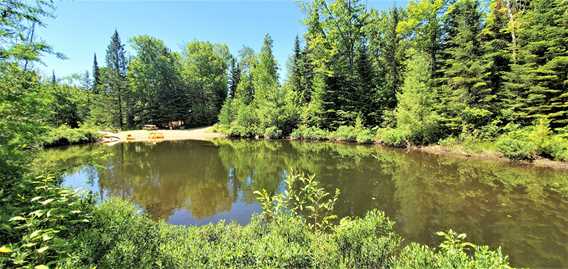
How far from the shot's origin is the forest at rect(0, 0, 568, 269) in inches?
118

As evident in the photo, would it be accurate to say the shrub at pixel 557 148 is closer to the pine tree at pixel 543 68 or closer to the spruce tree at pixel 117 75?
the pine tree at pixel 543 68

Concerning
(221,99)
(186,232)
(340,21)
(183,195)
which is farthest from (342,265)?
(221,99)

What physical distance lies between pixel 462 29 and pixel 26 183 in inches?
887

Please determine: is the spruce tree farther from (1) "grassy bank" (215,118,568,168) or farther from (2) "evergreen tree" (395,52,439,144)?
(2) "evergreen tree" (395,52,439,144)

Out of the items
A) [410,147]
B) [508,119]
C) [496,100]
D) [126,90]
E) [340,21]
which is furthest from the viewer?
[126,90]

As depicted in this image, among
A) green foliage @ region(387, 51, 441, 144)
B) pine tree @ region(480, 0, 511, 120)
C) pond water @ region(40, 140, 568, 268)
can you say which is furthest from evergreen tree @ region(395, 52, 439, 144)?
pond water @ region(40, 140, 568, 268)

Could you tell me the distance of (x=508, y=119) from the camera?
16562mm

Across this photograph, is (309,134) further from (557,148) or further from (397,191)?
(397,191)

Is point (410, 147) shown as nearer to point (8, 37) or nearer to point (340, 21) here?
point (340, 21)

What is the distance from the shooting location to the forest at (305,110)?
3.00 metres

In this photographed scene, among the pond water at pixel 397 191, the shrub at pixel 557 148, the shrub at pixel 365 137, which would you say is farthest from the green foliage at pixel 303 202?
the shrub at pixel 365 137

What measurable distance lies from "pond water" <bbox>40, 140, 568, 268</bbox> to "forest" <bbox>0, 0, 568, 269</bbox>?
3.27ft

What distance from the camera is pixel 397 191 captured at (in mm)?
9617

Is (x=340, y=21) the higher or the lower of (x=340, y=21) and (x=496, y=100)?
the higher
